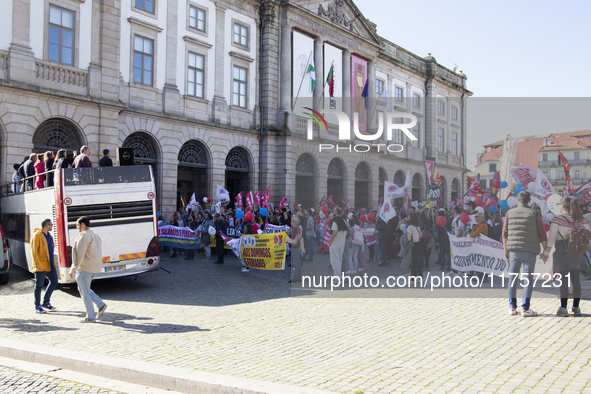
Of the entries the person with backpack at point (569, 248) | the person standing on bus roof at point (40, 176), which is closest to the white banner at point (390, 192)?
the person with backpack at point (569, 248)

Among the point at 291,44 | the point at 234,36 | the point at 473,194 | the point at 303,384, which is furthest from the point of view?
the point at 291,44

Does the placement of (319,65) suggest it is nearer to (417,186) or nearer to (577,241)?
(417,186)

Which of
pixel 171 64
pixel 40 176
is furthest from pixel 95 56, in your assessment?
pixel 40 176

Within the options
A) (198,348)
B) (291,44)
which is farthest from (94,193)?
(291,44)

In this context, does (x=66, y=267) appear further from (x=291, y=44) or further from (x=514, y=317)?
(x=291, y=44)

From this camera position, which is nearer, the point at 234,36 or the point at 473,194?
the point at 473,194

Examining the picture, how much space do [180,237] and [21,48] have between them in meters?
9.26

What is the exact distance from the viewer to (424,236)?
49.0 ft

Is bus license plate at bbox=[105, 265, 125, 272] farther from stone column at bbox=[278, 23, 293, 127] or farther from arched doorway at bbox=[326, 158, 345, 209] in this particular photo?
arched doorway at bbox=[326, 158, 345, 209]

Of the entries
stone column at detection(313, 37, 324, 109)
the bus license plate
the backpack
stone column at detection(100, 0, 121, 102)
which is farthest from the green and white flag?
the backpack

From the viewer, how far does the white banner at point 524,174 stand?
11.9m

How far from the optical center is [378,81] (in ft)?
134

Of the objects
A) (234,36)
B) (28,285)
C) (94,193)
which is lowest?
(28,285)

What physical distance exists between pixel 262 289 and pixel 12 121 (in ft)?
42.6
